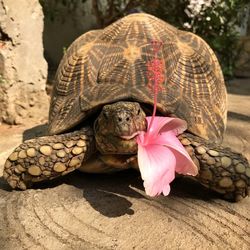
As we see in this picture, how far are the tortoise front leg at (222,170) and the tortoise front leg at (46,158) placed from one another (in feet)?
1.65

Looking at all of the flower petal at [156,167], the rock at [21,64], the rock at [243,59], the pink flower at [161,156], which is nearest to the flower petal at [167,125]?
the pink flower at [161,156]

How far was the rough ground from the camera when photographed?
1.75 m

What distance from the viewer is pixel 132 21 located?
2.72m

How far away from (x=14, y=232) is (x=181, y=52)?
138cm

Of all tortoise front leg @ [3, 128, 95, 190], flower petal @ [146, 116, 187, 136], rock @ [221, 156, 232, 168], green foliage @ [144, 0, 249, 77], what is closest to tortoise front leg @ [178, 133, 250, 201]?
rock @ [221, 156, 232, 168]

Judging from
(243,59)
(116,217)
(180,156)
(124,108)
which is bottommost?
(243,59)

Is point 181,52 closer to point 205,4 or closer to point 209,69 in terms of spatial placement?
point 209,69

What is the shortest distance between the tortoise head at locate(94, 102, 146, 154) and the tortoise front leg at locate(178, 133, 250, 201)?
31cm

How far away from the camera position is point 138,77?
2.32 meters

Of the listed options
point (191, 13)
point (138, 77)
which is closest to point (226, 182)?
point (138, 77)

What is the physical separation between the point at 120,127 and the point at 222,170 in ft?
1.76

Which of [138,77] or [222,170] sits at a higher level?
[138,77]

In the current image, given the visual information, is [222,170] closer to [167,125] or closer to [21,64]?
[167,125]

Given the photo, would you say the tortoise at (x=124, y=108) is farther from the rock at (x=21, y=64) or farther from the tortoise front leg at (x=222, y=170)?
the rock at (x=21, y=64)
